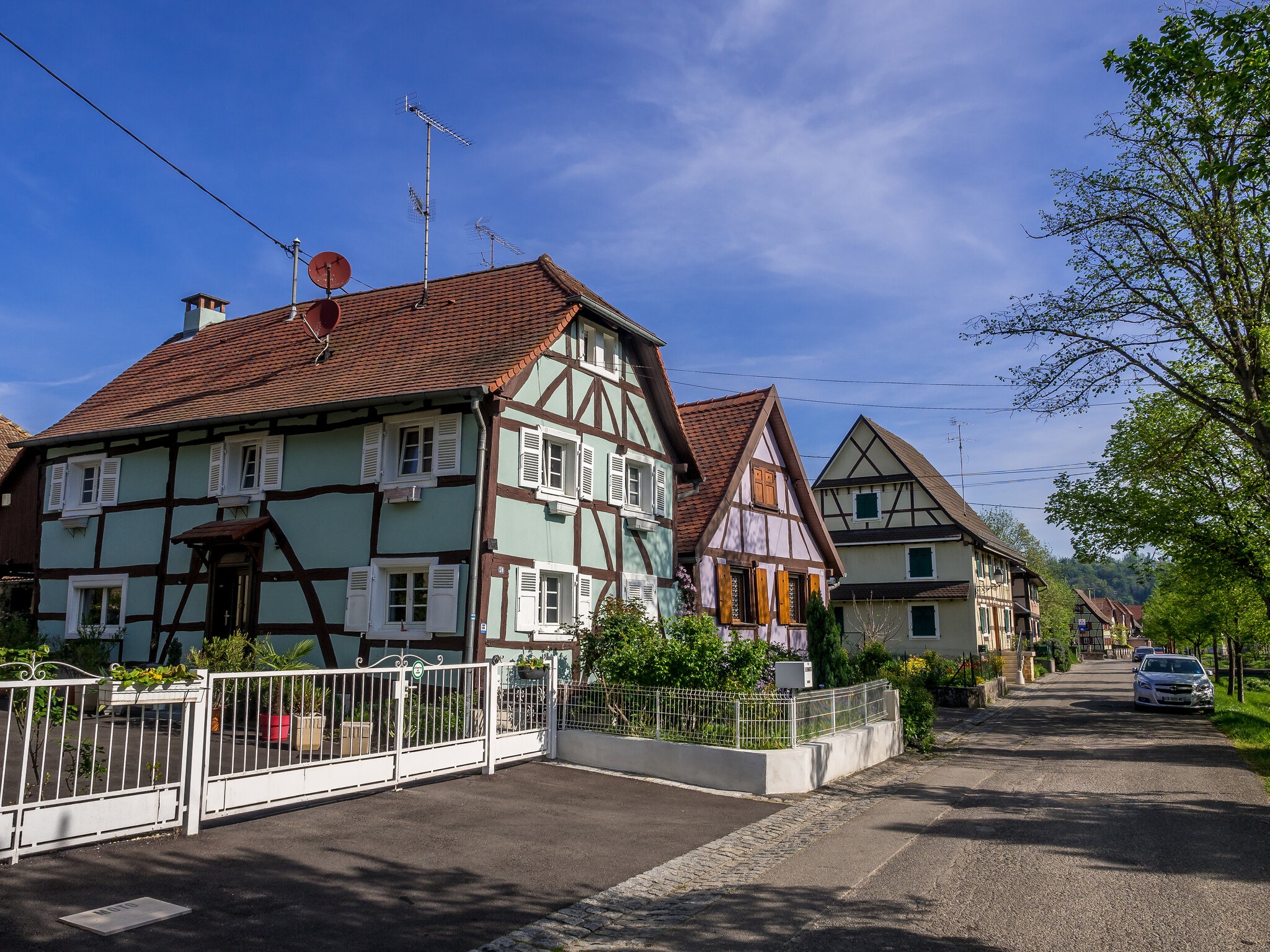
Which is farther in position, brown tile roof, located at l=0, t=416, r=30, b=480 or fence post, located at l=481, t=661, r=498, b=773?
brown tile roof, located at l=0, t=416, r=30, b=480

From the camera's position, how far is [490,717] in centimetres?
1171

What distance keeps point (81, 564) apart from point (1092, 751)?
2069cm

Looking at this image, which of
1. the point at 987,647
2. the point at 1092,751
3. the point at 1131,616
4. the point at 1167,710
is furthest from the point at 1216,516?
the point at 1131,616

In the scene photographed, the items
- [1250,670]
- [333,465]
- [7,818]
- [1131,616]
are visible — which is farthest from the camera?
[1131,616]

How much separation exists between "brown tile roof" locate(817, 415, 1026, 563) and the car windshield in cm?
938

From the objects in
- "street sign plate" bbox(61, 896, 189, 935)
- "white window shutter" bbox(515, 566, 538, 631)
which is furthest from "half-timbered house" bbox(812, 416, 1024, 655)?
"street sign plate" bbox(61, 896, 189, 935)

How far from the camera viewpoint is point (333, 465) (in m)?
16.4

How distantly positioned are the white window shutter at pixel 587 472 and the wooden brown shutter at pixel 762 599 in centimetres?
695

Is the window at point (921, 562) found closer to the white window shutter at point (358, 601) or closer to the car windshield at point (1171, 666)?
the car windshield at point (1171, 666)

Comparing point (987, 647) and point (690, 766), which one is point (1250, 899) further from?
point (987, 647)

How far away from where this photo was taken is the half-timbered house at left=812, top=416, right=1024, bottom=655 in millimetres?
34938

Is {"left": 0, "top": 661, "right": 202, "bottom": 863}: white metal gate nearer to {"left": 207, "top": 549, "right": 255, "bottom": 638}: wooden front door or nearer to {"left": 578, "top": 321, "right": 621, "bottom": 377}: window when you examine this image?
{"left": 207, "top": 549, "right": 255, "bottom": 638}: wooden front door

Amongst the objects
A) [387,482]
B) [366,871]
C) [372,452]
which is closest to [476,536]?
[387,482]

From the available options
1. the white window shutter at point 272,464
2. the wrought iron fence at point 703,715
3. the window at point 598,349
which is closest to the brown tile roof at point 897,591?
the window at point 598,349
